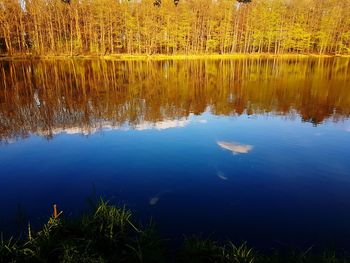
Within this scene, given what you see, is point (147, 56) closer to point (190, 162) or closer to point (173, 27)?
point (173, 27)

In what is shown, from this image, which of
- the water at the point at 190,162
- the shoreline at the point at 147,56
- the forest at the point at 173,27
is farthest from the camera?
the forest at the point at 173,27

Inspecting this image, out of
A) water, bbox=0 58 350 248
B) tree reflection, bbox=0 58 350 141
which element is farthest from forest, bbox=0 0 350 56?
water, bbox=0 58 350 248

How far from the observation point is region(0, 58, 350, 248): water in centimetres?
1048

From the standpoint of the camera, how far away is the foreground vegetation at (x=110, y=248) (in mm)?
7367

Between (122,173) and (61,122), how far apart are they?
9.20 m

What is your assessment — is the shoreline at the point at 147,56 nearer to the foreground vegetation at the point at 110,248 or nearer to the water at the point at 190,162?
the water at the point at 190,162

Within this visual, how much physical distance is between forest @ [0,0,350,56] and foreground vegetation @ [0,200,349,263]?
244ft

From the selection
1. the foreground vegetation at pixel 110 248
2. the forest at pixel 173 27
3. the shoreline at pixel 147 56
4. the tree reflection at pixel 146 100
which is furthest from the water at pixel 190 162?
the forest at pixel 173 27

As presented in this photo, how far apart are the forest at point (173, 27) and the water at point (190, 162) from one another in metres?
54.6

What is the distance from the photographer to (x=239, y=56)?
84375 millimetres

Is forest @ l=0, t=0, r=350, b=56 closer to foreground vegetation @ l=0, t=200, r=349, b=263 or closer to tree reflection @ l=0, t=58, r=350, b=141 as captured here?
tree reflection @ l=0, t=58, r=350, b=141

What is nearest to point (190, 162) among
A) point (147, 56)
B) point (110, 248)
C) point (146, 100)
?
point (110, 248)

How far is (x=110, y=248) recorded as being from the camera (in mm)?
8039

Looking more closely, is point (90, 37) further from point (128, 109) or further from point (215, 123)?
point (215, 123)
